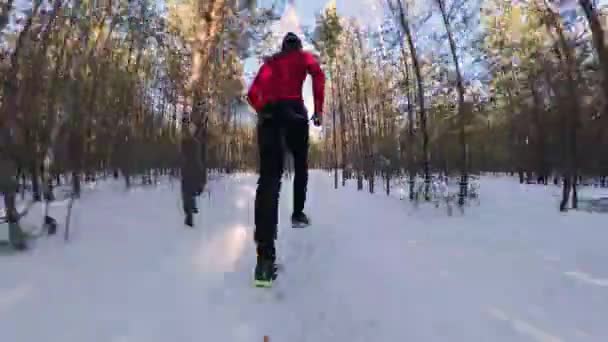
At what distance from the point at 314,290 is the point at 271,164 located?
3.39 ft

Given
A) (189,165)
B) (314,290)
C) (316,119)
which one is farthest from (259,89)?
(189,165)

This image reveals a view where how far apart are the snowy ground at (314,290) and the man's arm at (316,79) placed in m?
1.47

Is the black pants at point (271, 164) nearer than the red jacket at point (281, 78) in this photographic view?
Yes

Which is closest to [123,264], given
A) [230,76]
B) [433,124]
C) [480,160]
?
[230,76]

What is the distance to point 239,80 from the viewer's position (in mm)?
18797

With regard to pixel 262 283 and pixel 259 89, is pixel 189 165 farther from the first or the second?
pixel 262 283

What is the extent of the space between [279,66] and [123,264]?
84.2 inches

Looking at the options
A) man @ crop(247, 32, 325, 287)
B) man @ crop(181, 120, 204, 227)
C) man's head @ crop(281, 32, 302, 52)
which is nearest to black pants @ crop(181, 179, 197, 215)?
man @ crop(181, 120, 204, 227)

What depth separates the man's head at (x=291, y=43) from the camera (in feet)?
11.2

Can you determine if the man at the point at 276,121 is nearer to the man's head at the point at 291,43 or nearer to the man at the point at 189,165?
the man's head at the point at 291,43

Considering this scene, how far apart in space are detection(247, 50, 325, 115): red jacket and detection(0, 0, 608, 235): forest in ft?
9.10

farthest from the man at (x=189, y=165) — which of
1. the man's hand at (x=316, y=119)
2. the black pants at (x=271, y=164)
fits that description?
the black pants at (x=271, y=164)

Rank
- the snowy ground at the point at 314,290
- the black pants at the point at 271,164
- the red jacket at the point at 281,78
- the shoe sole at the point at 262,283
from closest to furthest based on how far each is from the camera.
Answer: the snowy ground at the point at 314,290 → the shoe sole at the point at 262,283 → the black pants at the point at 271,164 → the red jacket at the point at 281,78

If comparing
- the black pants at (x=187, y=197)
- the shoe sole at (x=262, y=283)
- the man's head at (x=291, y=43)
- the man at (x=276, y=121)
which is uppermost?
the man's head at (x=291, y=43)
